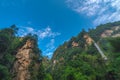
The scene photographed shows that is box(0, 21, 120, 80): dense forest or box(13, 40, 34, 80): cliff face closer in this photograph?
box(0, 21, 120, 80): dense forest

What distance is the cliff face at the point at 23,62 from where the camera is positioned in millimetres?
64875

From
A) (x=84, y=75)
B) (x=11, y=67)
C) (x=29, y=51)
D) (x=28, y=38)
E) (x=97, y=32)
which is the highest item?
(x=97, y=32)

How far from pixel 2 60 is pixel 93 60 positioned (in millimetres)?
25891

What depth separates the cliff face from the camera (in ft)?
213

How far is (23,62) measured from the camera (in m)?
68.4

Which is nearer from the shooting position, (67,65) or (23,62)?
(67,65)

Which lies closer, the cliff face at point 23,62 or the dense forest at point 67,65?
the dense forest at point 67,65

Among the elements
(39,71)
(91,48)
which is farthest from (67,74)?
(91,48)

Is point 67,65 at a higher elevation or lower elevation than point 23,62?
lower

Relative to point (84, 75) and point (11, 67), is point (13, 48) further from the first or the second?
point (84, 75)

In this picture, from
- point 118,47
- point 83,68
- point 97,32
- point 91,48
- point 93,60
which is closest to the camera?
point 118,47

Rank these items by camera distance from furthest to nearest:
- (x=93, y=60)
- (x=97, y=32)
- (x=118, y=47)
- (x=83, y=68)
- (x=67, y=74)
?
(x=97, y=32)
(x=93, y=60)
(x=83, y=68)
(x=67, y=74)
(x=118, y=47)

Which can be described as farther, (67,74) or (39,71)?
(39,71)

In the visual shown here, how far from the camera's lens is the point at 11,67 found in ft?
225
